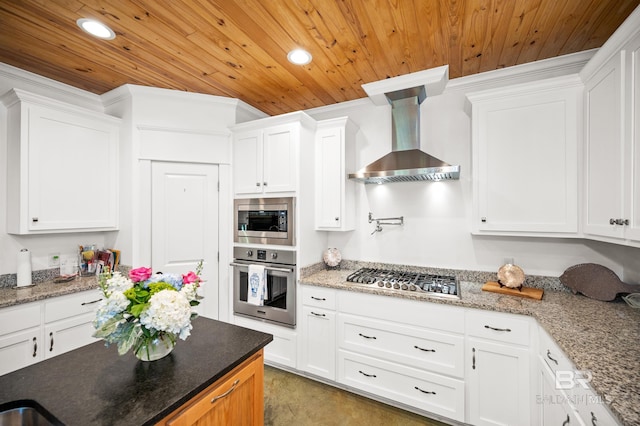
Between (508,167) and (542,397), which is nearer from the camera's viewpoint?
(542,397)

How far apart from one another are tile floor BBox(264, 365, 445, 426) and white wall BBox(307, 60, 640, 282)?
1198 millimetres

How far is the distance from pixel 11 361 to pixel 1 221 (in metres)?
1.09

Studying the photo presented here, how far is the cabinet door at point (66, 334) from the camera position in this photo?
2.05m

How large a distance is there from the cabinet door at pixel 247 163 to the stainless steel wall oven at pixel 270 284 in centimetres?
62

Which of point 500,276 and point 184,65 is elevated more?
point 184,65

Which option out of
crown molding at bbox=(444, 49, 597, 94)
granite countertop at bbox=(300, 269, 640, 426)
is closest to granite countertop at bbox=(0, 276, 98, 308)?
granite countertop at bbox=(300, 269, 640, 426)

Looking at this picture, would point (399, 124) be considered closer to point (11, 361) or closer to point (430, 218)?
point (430, 218)

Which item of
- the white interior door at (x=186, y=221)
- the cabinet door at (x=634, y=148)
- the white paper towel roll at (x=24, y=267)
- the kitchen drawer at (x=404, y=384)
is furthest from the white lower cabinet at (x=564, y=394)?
the white paper towel roll at (x=24, y=267)

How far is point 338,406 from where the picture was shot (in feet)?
7.05

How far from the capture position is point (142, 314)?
0.99 metres

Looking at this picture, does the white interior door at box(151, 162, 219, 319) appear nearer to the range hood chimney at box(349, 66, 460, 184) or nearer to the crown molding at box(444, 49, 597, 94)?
the range hood chimney at box(349, 66, 460, 184)

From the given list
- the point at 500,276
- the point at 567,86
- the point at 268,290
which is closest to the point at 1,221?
the point at 268,290

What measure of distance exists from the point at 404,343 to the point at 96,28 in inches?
116

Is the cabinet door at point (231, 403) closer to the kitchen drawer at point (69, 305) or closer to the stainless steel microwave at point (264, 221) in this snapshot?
the stainless steel microwave at point (264, 221)
